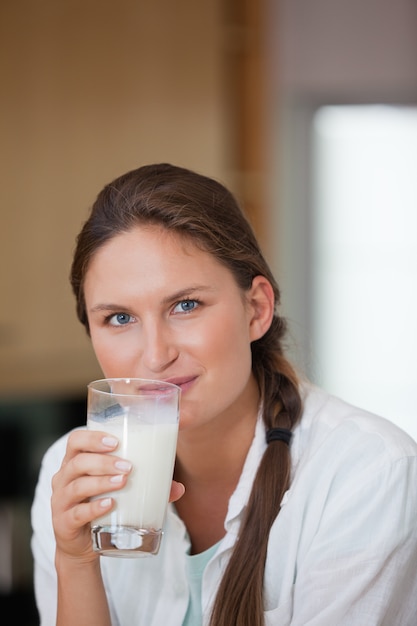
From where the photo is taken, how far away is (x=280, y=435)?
1527 mm

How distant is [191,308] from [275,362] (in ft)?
1.00

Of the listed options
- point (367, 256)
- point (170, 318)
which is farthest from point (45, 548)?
point (367, 256)

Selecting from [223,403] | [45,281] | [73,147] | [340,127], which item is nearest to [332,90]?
[340,127]

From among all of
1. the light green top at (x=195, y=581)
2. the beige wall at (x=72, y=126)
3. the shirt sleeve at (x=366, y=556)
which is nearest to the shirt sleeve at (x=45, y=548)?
the light green top at (x=195, y=581)

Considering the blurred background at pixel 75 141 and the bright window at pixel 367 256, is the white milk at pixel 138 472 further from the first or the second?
the bright window at pixel 367 256

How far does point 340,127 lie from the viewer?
373 centimetres

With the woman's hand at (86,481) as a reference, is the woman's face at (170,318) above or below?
above

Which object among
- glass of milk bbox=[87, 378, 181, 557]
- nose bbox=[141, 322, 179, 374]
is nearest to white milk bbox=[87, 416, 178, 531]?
glass of milk bbox=[87, 378, 181, 557]

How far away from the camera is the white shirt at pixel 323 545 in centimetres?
A: 130

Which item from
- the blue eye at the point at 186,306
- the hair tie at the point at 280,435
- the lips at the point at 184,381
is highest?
the blue eye at the point at 186,306

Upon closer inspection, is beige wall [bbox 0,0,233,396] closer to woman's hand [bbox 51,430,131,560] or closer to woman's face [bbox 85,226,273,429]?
woman's face [bbox 85,226,273,429]

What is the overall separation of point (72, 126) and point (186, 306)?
1.94m

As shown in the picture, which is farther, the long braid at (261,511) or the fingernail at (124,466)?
the long braid at (261,511)

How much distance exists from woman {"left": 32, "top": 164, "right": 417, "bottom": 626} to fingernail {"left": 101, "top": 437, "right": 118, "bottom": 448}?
16 millimetres
